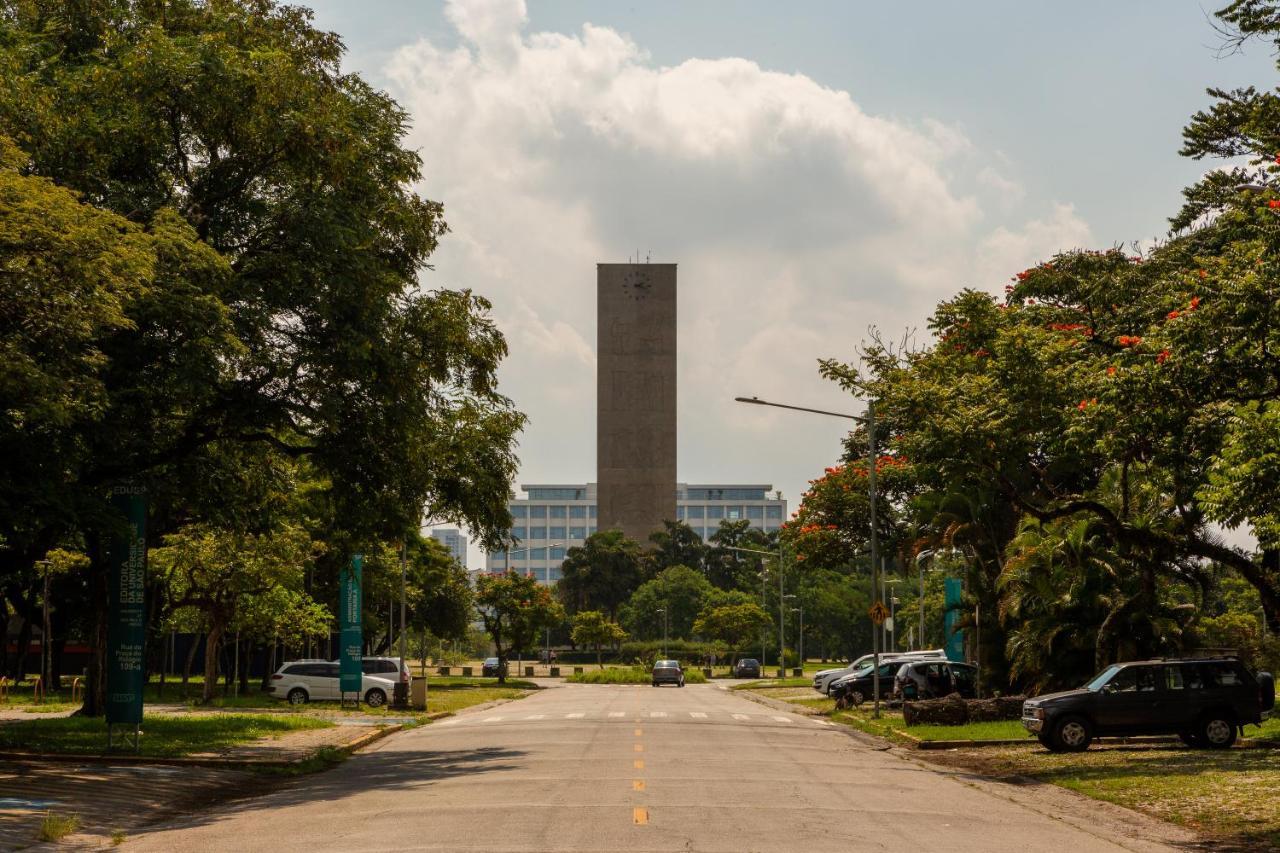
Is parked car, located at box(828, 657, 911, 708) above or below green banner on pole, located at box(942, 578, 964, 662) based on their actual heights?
below

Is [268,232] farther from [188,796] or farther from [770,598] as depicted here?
[770,598]

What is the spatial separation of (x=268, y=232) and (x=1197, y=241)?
21.7 metres

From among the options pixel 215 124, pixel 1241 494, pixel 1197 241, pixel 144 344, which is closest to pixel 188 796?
pixel 144 344

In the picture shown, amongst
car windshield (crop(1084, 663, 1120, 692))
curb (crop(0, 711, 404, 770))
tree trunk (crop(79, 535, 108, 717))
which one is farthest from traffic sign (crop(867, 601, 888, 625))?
tree trunk (crop(79, 535, 108, 717))

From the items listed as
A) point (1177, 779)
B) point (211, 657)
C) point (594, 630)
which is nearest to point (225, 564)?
point (211, 657)

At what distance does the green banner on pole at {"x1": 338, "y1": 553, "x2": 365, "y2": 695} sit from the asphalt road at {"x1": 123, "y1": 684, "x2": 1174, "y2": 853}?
12552 millimetres

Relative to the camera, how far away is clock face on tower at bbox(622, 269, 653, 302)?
443ft

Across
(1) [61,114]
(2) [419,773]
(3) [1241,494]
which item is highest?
(1) [61,114]

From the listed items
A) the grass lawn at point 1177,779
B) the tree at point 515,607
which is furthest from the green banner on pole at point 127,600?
the tree at point 515,607

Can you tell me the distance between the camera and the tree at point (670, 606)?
124 metres

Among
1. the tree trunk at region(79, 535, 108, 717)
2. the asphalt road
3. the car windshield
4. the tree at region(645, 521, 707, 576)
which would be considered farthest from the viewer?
the tree at region(645, 521, 707, 576)

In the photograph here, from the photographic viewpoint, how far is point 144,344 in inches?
838

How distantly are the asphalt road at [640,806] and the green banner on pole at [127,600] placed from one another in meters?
4.02

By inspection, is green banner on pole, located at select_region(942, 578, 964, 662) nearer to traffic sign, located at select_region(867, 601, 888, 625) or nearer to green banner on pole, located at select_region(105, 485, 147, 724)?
traffic sign, located at select_region(867, 601, 888, 625)
